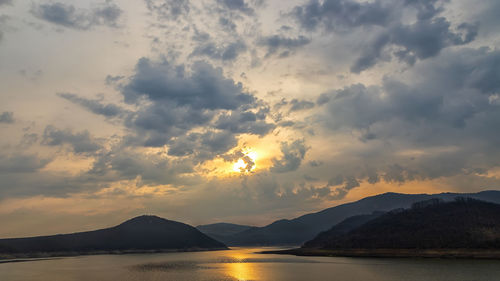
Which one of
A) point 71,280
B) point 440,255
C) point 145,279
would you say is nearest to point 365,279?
point 145,279

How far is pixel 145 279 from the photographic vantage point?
12156cm

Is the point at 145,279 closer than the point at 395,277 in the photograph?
No

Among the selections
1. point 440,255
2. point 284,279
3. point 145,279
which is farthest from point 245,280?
point 440,255

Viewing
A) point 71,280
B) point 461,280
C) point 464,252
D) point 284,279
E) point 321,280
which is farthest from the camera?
point 464,252

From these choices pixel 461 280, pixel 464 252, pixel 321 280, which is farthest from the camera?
pixel 464 252

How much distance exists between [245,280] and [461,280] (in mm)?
55642

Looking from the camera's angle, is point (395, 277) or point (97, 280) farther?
point (97, 280)

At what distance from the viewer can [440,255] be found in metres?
200

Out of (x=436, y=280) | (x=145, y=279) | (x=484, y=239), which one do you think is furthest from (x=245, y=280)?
(x=484, y=239)

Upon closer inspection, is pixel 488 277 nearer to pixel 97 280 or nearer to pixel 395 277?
pixel 395 277

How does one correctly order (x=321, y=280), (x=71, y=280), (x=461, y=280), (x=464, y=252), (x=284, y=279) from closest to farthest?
1. (x=461, y=280)
2. (x=321, y=280)
3. (x=284, y=279)
4. (x=71, y=280)
5. (x=464, y=252)

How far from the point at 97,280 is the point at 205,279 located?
33073 mm

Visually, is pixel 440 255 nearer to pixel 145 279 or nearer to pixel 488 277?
pixel 488 277

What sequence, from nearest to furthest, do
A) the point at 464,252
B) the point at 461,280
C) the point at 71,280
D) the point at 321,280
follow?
the point at 461,280
the point at 321,280
the point at 71,280
the point at 464,252
